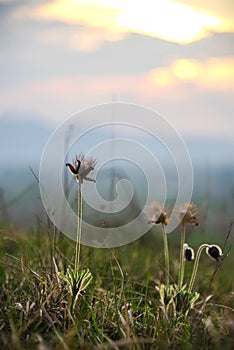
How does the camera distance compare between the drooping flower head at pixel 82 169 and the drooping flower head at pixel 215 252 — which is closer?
the drooping flower head at pixel 82 169

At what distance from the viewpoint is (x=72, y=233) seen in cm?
329

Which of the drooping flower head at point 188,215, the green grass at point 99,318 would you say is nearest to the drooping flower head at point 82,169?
the green grass at point 99,318

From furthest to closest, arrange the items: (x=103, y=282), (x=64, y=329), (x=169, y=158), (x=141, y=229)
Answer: (x=141, y=229)
(x=103, y=282)
(x=169, y=158)
(x=64, y=329)

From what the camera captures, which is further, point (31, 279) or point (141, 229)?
point (141, 229)

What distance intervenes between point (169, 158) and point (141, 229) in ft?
3.21

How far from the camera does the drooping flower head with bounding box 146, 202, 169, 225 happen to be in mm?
2420

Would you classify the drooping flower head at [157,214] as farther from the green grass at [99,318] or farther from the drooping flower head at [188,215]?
the green grass at [99,318]

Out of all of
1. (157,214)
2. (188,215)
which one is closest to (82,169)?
(157,214)

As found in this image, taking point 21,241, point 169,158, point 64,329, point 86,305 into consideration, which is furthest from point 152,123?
point 21,241

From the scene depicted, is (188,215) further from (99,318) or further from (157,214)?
(99,318)

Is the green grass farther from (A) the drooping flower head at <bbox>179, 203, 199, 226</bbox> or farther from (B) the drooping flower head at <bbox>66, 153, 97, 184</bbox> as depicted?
(B) the drooping flower head at <bbox>66, 153, 97, 184</bbox>

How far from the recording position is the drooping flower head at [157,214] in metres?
2.42

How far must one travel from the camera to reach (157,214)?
2.43 metres

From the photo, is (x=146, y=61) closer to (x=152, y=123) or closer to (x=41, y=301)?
(x=152, y=123)
